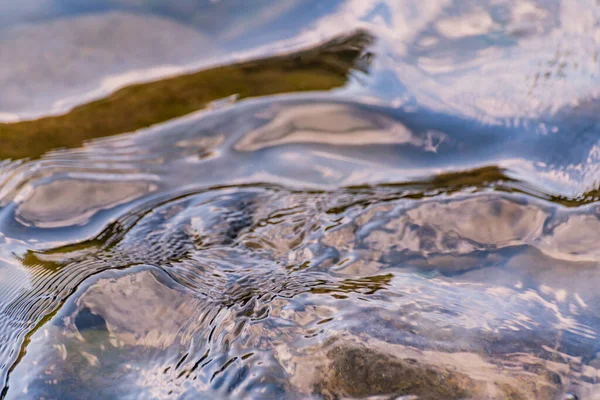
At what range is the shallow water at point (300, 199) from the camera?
150cm

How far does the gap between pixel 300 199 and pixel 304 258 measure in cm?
43

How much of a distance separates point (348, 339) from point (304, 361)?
141mm

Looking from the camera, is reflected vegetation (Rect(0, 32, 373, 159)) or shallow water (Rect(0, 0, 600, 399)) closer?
shallow water (Rect(0, 0, 600, 399))

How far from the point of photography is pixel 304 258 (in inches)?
78.3

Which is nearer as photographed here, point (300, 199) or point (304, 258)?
point (304, 258)

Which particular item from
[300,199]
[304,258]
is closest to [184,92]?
[300,199]

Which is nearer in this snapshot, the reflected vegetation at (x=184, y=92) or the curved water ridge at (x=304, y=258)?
the curved water ridge at (x=304, y=258)

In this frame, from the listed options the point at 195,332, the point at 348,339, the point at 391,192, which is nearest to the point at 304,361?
the point at 348,339

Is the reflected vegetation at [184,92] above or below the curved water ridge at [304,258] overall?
above

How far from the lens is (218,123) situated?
2775 mm

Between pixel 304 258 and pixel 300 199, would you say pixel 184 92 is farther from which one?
pixel 304 258

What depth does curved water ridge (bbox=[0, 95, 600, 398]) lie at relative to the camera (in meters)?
1.48

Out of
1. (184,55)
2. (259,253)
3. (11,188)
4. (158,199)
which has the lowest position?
(259,253)

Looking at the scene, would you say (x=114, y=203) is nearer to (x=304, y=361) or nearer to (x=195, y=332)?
(x=195, y=332)
